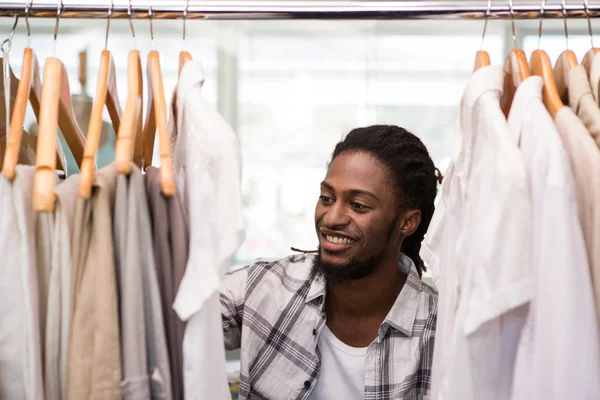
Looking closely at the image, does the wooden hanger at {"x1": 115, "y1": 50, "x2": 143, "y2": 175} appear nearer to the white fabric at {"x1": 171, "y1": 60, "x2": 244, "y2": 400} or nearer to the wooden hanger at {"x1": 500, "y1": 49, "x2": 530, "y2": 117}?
the white fabric at {"x1": 171, "y1": 60, "x2": 244, "y2": 400}

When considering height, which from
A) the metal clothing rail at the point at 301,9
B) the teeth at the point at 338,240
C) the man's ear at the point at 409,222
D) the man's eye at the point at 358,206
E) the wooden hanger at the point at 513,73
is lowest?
the teeth at the point at 338,240

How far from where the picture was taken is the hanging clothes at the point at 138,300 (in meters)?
0.80

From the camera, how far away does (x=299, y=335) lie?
1426mm

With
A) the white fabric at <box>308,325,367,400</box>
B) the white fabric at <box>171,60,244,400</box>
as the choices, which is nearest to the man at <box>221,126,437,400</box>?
the white fabric at <box>308,325,367,400</box>

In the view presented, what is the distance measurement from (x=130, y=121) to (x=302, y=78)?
195 cm

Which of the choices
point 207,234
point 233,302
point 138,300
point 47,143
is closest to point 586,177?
point 207,234

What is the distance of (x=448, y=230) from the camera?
972mm

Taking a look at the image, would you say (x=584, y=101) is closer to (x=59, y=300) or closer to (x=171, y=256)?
(x=171, y=256)

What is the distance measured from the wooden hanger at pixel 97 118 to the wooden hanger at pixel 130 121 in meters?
0.03

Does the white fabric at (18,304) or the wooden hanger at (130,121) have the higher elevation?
the wooden hanger at (130,121)

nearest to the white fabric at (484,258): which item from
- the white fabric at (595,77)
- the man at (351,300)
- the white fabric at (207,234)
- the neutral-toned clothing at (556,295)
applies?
the neutral-toned clothing at (556,295)

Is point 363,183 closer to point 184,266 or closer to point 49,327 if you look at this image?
point 184,266

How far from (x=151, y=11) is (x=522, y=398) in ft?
2.77

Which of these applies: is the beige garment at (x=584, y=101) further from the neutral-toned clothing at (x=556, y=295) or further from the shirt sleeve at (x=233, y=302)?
the shirt sleeve at (x=233, y=302)
